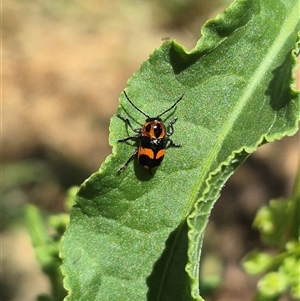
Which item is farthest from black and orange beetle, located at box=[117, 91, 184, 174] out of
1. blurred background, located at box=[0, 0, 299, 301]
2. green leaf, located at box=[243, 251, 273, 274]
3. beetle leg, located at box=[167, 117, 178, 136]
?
blurred background, located at box=[0, 0, 299, 301]

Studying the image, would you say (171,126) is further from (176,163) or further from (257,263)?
(257,263)

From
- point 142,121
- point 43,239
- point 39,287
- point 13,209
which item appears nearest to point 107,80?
point 13,209

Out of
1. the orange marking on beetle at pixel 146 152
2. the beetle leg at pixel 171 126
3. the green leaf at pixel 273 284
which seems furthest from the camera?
the green leaf at pixel 273 284

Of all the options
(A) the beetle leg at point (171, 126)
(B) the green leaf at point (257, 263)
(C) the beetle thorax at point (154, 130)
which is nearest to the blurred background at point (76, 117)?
(B) the green leaf at point (257, 263)

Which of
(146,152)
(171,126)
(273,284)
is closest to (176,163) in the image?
(171,126)

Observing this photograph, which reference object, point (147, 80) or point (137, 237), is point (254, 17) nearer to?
point (147, 80)

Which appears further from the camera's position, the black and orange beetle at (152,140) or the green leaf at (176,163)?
the black and orange beetle at (152,140)

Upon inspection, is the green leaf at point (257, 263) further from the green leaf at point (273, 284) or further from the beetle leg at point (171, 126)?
the beetle leg at point (171, 126)
